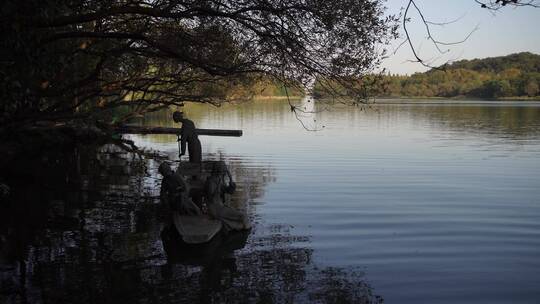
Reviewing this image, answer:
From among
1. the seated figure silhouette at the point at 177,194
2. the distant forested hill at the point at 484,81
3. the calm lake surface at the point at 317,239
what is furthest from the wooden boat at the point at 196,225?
the distant forested hill at the point at 484,81

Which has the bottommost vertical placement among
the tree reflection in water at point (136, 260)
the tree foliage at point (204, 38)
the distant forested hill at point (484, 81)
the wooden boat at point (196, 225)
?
the tree reflection in water at point (136, 260)

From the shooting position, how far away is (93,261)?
1210cm

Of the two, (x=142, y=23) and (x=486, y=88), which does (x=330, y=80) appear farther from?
(x=486, y=88)

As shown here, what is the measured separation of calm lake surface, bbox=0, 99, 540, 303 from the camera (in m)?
10.6

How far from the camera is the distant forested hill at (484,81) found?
482 ft

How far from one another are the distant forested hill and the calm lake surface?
4943 inches

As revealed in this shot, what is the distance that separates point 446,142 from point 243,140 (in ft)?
49.7

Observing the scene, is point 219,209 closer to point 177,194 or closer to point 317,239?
point 177,194

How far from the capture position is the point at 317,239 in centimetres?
1438

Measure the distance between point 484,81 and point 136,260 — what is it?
551 feet

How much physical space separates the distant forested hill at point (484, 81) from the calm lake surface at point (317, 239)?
412 ft

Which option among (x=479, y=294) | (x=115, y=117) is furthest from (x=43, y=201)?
(x=115, y=117)

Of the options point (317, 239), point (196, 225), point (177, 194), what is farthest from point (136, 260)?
point (317, 239)

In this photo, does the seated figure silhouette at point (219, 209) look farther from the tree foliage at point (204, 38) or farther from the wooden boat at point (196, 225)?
the tree foliage at point (204, 38)
